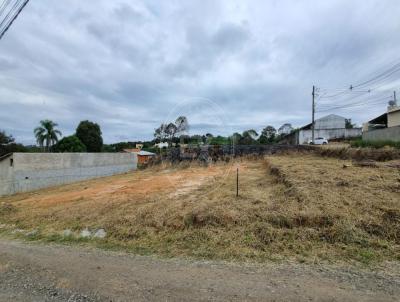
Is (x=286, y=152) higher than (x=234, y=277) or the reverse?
higher

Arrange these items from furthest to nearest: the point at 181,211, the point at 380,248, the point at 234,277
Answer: the point at 181,211, the point at 380,248, the point at 234,277

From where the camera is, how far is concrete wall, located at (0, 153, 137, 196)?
15.0 meters

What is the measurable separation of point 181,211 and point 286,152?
16524mm

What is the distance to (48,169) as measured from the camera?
17.2 metres

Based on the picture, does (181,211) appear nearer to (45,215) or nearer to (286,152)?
(45,215)

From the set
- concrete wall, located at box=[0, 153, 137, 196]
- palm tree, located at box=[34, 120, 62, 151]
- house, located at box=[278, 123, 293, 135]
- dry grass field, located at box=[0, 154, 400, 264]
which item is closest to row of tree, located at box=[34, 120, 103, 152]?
palm tree, located at box=[34, 120, 62, 151]

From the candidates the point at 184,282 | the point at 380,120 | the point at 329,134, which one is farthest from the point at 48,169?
the point at 329,134

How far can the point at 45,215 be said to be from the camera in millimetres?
7406

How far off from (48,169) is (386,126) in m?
32.6

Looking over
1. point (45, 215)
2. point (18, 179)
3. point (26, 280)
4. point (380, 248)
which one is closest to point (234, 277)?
point (380, 248)

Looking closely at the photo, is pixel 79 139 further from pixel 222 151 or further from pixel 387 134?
pixel 387 134

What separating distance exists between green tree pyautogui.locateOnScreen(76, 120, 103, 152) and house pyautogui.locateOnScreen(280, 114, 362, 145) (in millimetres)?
32790

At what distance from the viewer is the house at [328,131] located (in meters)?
34.9

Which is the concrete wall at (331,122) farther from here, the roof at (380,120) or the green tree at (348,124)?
the roof at (380,120)
